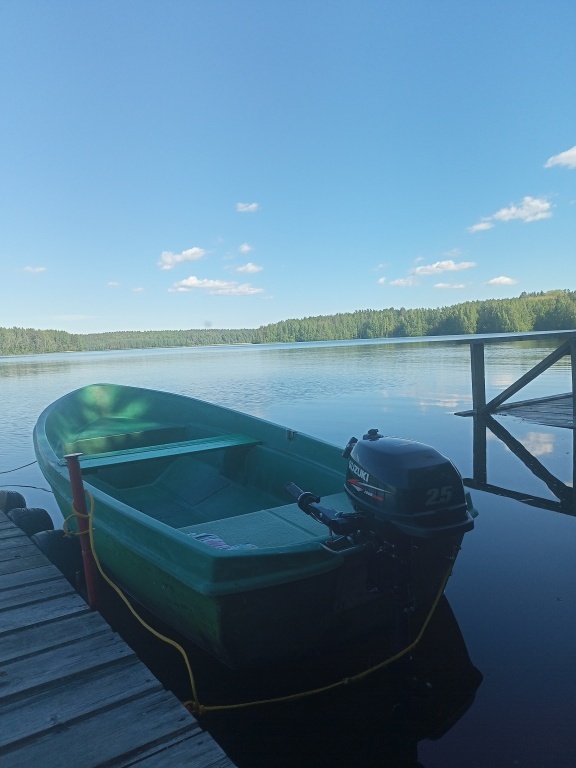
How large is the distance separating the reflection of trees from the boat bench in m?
3.89

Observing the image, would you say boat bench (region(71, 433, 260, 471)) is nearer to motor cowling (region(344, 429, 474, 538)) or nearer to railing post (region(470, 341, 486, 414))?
motor cowling (region(344, 429, 474, 538))

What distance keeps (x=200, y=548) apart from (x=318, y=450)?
2.34 metres

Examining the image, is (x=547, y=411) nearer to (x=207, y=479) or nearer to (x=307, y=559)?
(x=207, y=479)

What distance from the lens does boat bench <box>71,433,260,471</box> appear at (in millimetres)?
5500

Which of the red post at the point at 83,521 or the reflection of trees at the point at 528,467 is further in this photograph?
the reflection of trees at the point at 528,467

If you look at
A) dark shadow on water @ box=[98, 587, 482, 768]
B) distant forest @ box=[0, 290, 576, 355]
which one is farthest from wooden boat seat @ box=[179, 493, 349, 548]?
distant forest @ box=[0, 290, 576, 355]

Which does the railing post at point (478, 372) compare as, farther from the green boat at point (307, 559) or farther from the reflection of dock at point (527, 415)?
the green boat at point (307, 559)

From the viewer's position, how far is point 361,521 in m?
3.11

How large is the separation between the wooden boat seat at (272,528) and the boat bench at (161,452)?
1532 mm

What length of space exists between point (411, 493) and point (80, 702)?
2080 mm

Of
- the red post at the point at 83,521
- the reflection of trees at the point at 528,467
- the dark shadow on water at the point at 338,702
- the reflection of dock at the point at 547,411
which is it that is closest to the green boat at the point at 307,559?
the red post at the point at 83,521

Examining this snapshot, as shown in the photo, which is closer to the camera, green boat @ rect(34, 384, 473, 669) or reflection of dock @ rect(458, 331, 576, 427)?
green boat @ rect(34, 384, 473, 669)

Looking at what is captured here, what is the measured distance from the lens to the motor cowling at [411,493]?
9.50 feet

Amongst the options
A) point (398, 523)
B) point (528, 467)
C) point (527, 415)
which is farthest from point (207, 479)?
point (527, 415)
